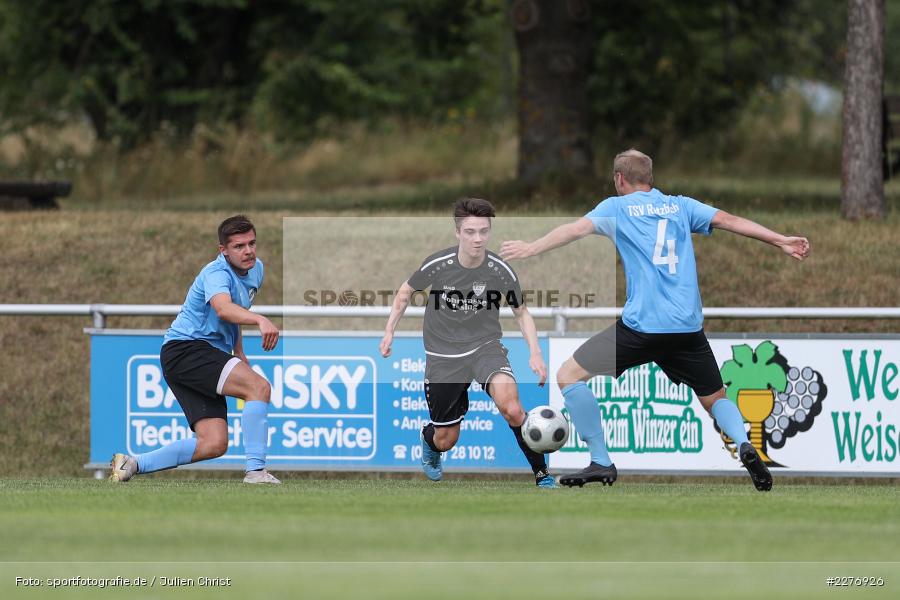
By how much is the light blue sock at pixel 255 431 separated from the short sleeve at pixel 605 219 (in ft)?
7.90

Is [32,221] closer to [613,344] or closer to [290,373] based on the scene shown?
[290,373]

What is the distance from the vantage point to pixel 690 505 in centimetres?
889

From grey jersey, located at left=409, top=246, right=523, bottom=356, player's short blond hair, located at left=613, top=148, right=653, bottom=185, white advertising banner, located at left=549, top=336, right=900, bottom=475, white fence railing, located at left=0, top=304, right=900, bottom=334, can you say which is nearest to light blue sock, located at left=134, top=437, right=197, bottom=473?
grey jersey, located at left=409, top=246, right=523, bottom=356

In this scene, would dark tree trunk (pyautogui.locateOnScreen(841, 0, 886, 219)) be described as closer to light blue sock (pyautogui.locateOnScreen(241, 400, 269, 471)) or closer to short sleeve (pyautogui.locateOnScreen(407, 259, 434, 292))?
short sleeve (pyautogui.locateOnScreen(407, 259, 434, 292))

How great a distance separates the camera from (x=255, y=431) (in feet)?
34.1

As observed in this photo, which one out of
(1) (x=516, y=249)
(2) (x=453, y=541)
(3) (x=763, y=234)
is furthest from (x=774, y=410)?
(2) (x=453, y=541)

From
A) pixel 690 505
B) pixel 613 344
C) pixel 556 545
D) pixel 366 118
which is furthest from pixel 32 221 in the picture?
pixel 366 118

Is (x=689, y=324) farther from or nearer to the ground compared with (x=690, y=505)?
farther from the ground

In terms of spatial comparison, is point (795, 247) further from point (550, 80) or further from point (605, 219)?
point (550, 80)

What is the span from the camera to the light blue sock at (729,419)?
32.6ft

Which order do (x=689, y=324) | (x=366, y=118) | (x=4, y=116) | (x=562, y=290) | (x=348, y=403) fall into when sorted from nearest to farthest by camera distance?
(x=689, y=324) < (x=348, y=403) < (x=562, y=290) < (x=4, y=116) < (x=366, y=118)

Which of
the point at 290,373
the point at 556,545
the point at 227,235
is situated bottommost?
the point at 556,545

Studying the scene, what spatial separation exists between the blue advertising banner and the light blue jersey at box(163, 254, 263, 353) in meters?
2.04

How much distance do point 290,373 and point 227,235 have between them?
2.68m
